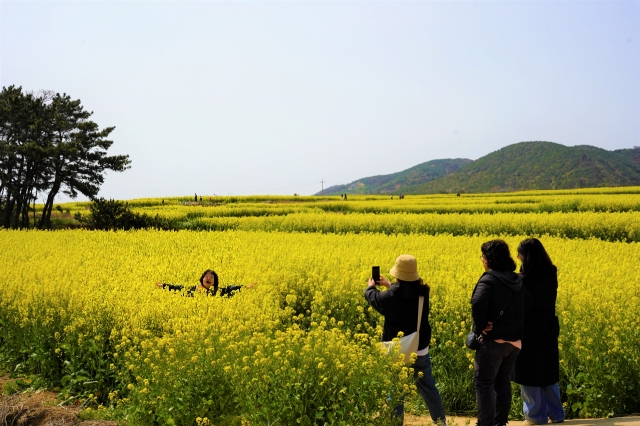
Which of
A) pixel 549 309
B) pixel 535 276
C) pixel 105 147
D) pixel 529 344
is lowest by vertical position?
pixel 529 344

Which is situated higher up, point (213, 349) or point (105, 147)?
point (105, 147)

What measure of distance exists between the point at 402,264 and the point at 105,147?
42.4 m

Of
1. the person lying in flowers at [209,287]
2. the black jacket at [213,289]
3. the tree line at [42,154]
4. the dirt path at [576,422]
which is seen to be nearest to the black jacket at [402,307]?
the dirt path at [576,422]

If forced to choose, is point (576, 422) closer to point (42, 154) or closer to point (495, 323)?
point (495, 323)

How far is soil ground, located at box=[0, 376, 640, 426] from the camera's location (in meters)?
6.23

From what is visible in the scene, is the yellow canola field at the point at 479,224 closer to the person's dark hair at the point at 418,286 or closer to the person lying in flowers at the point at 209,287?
the person lying in flowers at the point at 209,287

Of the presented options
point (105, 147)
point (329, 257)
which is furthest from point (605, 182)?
point (329, 257)

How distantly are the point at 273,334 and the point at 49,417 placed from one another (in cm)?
305

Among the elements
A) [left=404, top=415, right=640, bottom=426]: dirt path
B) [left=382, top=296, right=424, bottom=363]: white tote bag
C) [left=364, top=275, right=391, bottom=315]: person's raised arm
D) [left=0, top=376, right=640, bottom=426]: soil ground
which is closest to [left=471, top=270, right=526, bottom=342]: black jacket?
[left=382, top=296, right=424, bottom=363]: white tote bag

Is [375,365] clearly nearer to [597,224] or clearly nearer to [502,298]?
[502,298]

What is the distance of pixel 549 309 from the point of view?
593 centimetres

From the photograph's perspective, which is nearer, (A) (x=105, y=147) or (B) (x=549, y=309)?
(B) (x=549, y=309)

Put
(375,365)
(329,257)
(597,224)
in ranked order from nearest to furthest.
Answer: (375,365) < (329,257) < (597,224)

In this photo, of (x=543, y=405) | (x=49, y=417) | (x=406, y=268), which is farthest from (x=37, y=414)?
(x=543, y=405)
